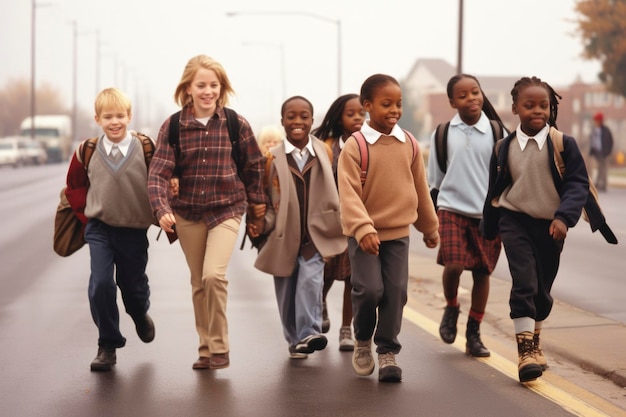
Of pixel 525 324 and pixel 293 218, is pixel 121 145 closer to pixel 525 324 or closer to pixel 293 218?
pixel 293 218

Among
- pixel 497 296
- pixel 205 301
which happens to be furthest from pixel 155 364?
pixel 497 296

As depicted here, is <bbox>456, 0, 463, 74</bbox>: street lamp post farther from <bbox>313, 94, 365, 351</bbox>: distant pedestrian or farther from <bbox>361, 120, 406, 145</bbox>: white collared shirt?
<bbox>361, 120, 406, 145</bbox>: white collared shirt

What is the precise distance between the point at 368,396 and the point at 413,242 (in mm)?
10928

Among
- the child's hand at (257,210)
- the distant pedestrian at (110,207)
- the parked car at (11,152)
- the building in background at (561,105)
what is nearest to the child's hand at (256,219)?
the child's hand at (257,210)

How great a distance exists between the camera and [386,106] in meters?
6.67

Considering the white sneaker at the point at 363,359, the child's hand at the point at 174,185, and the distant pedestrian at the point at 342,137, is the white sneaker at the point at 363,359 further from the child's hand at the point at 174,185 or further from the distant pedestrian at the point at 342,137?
the child's hand at the point at 174,185

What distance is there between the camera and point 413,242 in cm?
1712

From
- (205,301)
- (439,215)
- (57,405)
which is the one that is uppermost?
(439,215)

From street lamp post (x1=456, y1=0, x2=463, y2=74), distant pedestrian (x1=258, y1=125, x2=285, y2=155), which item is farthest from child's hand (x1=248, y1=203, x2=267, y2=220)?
street lamp post (x1=456, y1=0, x2=463, y2=74)

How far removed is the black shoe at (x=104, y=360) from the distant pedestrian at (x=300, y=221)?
1.04 metres

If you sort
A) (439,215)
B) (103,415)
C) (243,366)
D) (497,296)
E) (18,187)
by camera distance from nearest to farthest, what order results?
(103,415), (243,366), (439,215), (497,296), (18,187)

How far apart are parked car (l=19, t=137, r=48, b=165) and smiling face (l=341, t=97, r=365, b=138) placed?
177 feet

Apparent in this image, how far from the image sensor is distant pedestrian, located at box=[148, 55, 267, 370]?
692 cm

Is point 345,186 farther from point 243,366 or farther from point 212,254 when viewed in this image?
point 243,366
